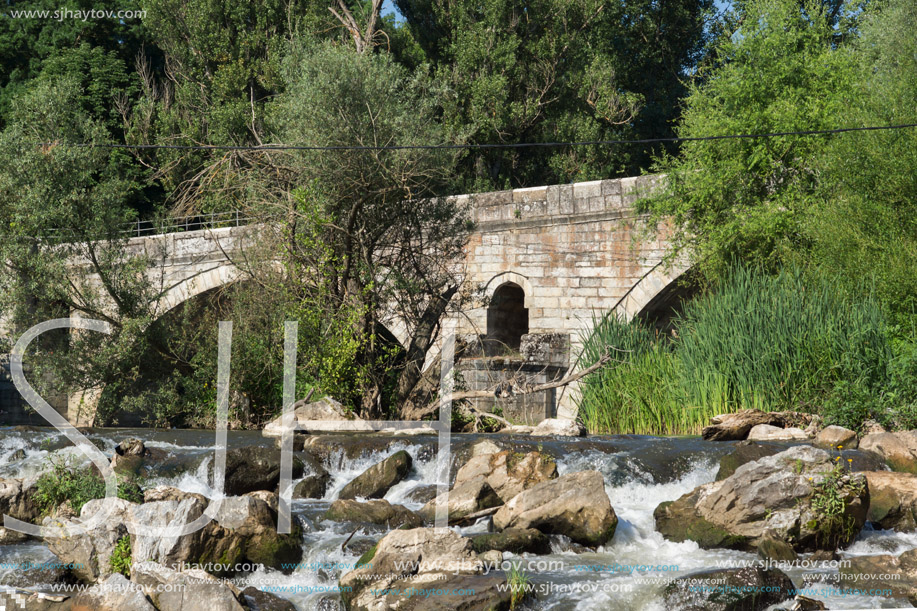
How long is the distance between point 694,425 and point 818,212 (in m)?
3.57

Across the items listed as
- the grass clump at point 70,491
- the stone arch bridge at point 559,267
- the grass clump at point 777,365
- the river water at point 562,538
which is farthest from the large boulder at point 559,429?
the grass clump at point 70,491

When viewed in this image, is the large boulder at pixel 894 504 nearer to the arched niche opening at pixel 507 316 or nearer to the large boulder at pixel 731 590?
the large boulder at pixel 731 590

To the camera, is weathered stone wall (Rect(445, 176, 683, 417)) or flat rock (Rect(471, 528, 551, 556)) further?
weathered stone wall (Rect(445, 176, 683, 417))

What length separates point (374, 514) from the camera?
738 centimetres

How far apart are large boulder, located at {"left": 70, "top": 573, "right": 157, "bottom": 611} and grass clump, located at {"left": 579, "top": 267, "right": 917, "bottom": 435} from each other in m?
7.24

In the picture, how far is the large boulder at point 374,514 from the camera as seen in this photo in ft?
23.9

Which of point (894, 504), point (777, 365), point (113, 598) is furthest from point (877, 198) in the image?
point (113, 598)

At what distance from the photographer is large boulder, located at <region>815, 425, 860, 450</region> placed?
8.95 meters

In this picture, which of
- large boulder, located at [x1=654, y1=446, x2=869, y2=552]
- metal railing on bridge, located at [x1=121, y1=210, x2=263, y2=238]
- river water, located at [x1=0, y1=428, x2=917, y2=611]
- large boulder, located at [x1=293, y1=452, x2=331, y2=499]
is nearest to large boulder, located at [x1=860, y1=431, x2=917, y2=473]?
river water, located at [x1=0, y1=428, x2=917, y2=611]

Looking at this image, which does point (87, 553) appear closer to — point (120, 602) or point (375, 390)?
point (120, 602)

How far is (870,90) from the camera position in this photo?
12266 mm

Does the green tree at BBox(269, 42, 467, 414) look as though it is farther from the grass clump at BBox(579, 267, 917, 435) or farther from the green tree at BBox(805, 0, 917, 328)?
the green tree at BBox(805, 0, 917, 328)

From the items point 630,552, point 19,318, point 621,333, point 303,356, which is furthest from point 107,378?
point 630,552

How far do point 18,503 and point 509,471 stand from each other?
4.41 metres
